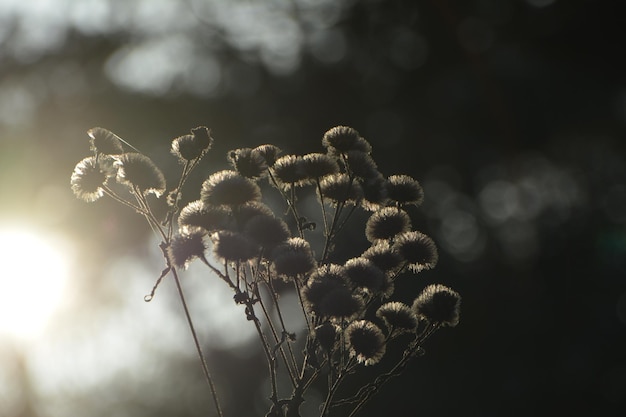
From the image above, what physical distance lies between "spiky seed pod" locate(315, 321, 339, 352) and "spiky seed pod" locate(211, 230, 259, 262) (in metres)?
0.23

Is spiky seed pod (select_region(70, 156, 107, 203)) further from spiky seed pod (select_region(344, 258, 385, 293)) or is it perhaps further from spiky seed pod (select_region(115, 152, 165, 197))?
spiky seed pod (select_region(344, 258, 385, 293))

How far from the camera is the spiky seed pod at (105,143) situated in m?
2.18

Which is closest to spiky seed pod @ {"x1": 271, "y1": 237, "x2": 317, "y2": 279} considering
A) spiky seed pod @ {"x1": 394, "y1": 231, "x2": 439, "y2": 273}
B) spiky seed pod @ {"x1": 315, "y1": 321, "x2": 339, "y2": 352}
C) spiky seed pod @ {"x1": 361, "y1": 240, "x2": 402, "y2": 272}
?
spiky seed pod @ {"x1": 315, "y1": 321, "x2": 339, "y2": 352}

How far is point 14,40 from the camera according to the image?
11.2m

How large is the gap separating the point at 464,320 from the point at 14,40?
6.85 metres

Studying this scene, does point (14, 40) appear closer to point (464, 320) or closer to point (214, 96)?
point (214, 96)

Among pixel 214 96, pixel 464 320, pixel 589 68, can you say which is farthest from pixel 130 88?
pixel 589 68

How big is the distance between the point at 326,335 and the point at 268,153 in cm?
60

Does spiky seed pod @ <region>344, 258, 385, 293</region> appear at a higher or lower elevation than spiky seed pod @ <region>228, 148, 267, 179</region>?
lower

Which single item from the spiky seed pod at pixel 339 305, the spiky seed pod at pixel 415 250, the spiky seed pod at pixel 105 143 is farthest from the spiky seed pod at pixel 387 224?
the spiky seed pod at pixel 105 143

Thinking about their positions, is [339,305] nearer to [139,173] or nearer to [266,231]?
[266,231]

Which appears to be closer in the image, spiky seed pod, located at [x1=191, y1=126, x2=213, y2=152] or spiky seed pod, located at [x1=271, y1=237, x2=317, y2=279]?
spiky seed pod, located at [x1=271, y1=237, x2=317, y2=279]

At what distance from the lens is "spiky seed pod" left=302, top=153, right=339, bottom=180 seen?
2.28 meters

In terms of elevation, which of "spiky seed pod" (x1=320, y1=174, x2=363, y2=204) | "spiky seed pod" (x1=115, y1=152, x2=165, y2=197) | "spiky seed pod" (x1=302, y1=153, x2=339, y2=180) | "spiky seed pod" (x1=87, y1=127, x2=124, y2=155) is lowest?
"spiky seed pod" (x1=320, y1=174, x2=363, y2=204)
